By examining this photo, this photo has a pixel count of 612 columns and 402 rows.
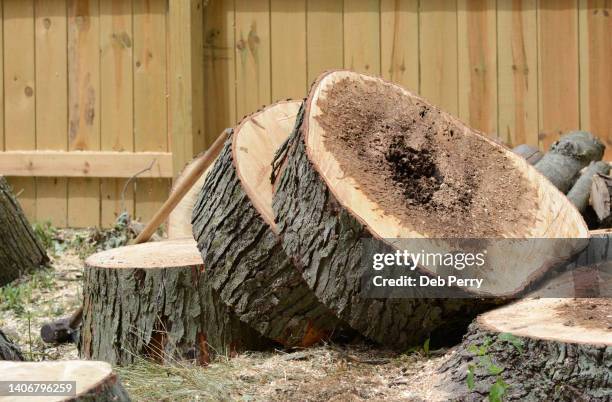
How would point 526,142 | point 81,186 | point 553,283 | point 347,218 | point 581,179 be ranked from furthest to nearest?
point 81,186
point 526,142
point 581,179
point 553,283
point 347,218

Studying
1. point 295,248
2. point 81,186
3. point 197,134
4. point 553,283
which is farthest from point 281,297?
point 81,186

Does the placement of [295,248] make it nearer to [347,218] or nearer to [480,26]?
[347,218]

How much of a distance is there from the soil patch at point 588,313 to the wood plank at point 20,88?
151 inches

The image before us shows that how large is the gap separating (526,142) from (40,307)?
2681 millimetres

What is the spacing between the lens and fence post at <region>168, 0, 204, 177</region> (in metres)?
5.37

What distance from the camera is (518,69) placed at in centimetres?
523

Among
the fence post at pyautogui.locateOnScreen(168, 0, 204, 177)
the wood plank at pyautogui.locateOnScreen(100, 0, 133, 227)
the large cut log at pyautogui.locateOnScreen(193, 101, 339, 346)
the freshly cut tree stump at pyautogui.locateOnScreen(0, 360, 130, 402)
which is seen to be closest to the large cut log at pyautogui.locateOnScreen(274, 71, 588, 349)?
the large cut log at pyautogui.locateOnScreen(193, 101, 339, 346)

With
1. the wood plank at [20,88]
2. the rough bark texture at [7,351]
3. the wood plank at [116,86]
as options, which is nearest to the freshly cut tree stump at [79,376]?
the rough bark texture at [7,351]

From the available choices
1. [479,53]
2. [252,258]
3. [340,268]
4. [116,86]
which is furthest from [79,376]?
[116,86]

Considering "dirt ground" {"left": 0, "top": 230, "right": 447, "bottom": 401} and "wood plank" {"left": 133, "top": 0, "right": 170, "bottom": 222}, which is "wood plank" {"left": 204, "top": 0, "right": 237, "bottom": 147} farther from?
"dirt ground" {"left": 0, "top": 230, "right": 447, "bottom": 401}

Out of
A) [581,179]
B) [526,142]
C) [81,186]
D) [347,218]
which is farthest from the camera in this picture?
[81,186]

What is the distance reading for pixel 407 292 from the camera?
2916 mm

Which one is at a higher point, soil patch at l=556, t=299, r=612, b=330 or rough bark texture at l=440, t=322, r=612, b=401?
soil patch at l=556, t=299, r=612, b=330

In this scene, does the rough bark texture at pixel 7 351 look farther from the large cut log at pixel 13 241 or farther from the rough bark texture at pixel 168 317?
the large cut log at pixel 13 241
